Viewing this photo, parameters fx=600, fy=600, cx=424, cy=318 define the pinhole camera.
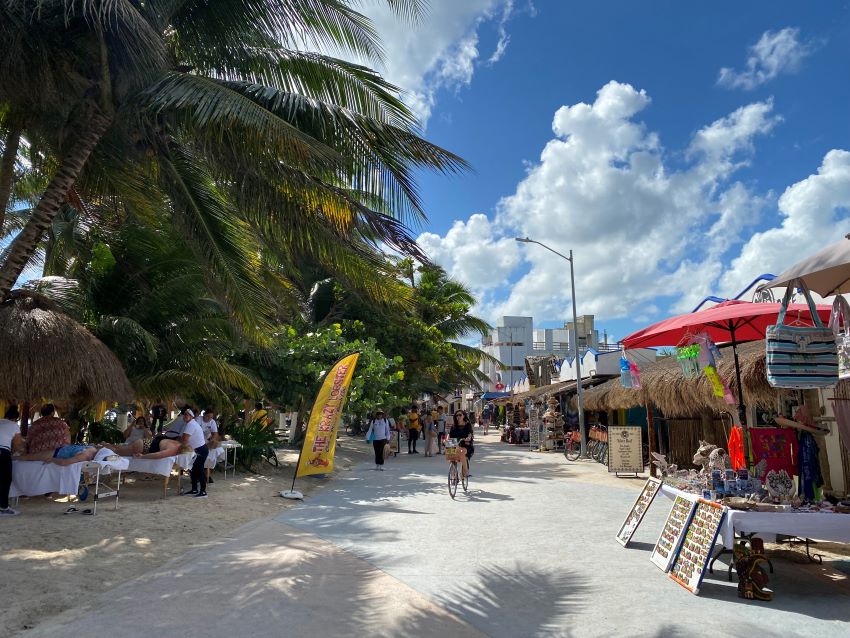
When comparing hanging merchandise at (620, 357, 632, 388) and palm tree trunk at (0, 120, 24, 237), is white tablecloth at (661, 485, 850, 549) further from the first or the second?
palm tree trunk at (0, 120, 24, 237)

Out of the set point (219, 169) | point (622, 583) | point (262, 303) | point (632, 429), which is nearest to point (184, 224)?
point (219, 169)

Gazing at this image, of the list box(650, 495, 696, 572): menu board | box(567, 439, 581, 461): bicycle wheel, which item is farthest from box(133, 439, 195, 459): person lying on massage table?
box(567, 439, 581, 461): bicycle wheel

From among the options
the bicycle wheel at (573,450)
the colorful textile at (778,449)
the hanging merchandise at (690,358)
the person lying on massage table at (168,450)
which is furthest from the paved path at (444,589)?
the bicycle wheel at (573,450)

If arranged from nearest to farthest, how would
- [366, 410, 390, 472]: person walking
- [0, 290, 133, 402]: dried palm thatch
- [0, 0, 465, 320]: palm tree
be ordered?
[0, 0, 465, 320]: palm tree
[0, 290, 133, 402]: dried palm thatch
[366, 410, 390, 472]: person walking

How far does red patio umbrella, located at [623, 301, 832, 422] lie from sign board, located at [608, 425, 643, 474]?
655 centimetres

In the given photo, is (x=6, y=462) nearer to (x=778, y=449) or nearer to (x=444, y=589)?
(x=444, y=589)

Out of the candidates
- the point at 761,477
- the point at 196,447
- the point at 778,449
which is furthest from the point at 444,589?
the point at 196,447

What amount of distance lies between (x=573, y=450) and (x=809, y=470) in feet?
47.8

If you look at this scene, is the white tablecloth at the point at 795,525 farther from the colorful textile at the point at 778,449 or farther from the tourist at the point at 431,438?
the tourist at the point at 431,438

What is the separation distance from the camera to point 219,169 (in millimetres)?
8711

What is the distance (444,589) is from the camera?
529cm

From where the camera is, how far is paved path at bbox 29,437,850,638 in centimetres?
441

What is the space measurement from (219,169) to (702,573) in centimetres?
777

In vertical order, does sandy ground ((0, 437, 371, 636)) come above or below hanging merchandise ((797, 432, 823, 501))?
below
